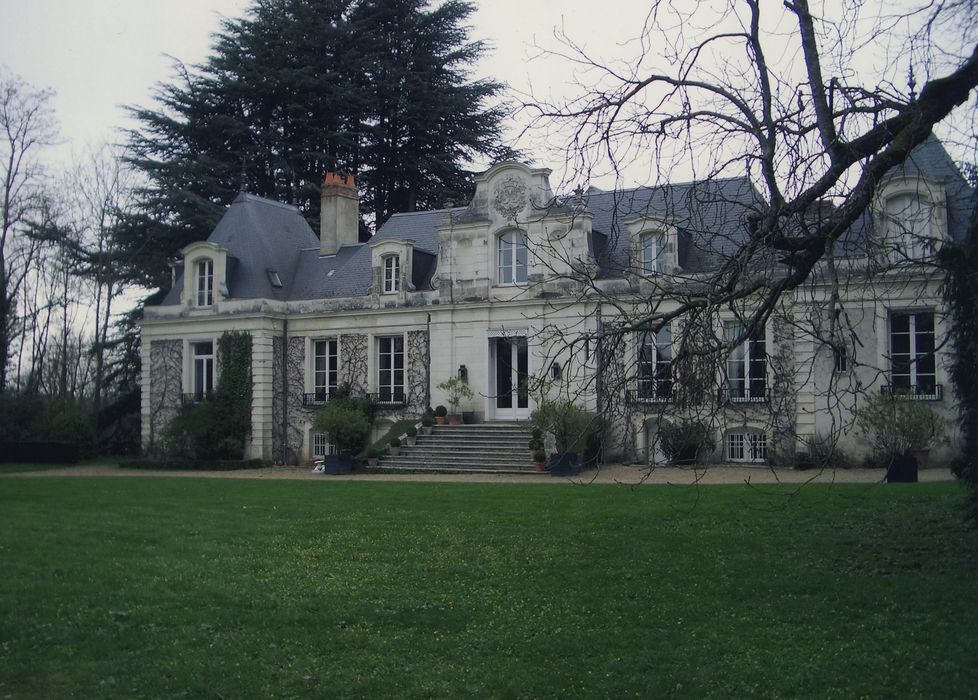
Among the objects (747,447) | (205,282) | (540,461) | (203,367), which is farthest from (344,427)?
(747,447)

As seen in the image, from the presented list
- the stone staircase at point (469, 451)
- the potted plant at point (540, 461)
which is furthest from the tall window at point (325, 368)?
the potted plant at point (540, 461)

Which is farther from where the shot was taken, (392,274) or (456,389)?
(392,274)

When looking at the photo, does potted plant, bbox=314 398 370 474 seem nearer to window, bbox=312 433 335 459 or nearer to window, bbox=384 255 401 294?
window, bbox=312 433 335 459

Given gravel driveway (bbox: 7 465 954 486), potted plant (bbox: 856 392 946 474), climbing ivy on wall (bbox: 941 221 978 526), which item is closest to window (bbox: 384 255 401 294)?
gravel driveway (bbox: 7 465 954 486)

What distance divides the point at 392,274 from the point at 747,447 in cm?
1090

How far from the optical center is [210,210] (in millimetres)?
35031

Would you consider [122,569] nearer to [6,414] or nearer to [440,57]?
[6,414]

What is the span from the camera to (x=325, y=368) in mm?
28000

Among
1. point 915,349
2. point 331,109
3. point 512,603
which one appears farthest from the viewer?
point 331,109

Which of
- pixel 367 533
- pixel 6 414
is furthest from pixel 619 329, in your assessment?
pixel 6 414

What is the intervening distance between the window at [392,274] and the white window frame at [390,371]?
137 cm

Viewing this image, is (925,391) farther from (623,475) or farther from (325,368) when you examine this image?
(325,368)

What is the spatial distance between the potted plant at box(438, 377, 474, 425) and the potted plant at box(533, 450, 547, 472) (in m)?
3.46

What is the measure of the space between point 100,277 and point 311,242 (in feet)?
28.3
